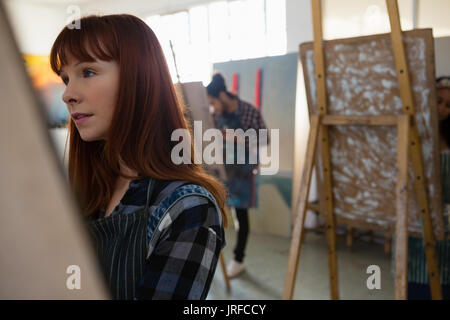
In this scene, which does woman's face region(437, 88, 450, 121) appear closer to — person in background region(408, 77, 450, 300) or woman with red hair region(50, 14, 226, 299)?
person in background region(408, 77, 450, 300)

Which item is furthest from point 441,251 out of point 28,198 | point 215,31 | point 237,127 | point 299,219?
point 28,198

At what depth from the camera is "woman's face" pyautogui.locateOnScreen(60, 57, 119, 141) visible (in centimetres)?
51

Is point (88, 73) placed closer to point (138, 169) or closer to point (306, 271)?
point (138, 169)

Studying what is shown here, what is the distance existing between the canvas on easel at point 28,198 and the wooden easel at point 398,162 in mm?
1397

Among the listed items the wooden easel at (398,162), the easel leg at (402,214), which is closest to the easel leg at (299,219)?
the wooden easel at (398,162)

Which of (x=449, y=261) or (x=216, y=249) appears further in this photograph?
(x=449, y=261)

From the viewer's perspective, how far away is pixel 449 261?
6.27 ft

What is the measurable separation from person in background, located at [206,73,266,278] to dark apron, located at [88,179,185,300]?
214 centimetres

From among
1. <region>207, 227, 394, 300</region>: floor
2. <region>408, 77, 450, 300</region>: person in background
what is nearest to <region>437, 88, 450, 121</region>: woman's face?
<region>408, 77, 450, 300</region>: person in background

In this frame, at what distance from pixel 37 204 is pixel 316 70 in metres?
1.61

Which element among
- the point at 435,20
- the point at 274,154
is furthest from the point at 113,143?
the point at 274,154

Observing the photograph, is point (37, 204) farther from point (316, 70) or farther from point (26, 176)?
Result: point (316, 70)

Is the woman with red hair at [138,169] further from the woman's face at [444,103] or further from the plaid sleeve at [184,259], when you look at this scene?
the woman's face at [444,103]

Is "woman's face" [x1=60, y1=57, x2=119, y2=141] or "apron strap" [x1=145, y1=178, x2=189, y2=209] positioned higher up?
"woman's face" [x1=60, y1=57, x2=119, y2=141]
